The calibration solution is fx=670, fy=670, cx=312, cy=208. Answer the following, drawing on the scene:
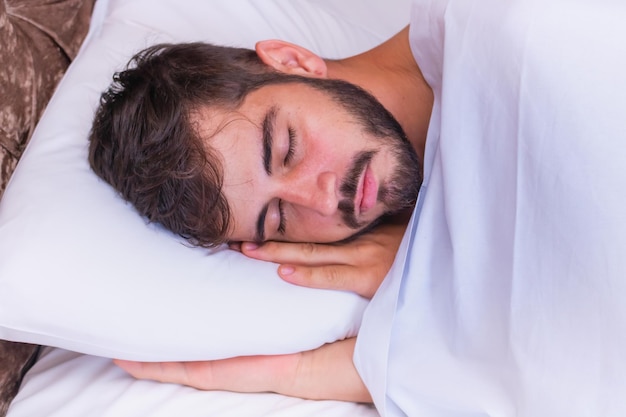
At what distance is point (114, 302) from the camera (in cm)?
93

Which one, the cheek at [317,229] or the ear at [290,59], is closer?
the cheek at [317,229]

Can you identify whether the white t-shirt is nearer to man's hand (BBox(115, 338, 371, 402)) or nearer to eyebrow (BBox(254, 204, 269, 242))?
man's hand (BBox(115, 338, 371, 402))

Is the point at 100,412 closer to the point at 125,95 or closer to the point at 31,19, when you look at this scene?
the point at 125,95

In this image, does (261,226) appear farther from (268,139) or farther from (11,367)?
(11,367)

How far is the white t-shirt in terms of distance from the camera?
0.80 m

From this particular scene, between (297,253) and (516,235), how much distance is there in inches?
13.9

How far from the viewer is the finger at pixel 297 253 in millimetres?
1066

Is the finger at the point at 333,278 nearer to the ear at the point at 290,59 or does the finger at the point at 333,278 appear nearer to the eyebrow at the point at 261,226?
the eyebrow at the point at 261,226

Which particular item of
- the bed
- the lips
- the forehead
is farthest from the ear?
the bed

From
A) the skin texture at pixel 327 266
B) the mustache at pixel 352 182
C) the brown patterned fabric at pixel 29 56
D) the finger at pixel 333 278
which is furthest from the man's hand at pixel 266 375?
the brown patterned fabric at pixel 29 56

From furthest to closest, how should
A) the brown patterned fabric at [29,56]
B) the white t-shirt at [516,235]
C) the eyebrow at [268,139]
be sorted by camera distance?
the brown patterned fabric at [29,56] → the eyebrow at [268,139] → the white t-shirt at [516,235]

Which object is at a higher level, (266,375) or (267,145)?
(267,145)

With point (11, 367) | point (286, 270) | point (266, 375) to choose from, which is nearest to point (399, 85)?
point (286, 270)

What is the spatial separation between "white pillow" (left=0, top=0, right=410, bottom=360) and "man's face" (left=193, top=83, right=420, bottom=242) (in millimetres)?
94
